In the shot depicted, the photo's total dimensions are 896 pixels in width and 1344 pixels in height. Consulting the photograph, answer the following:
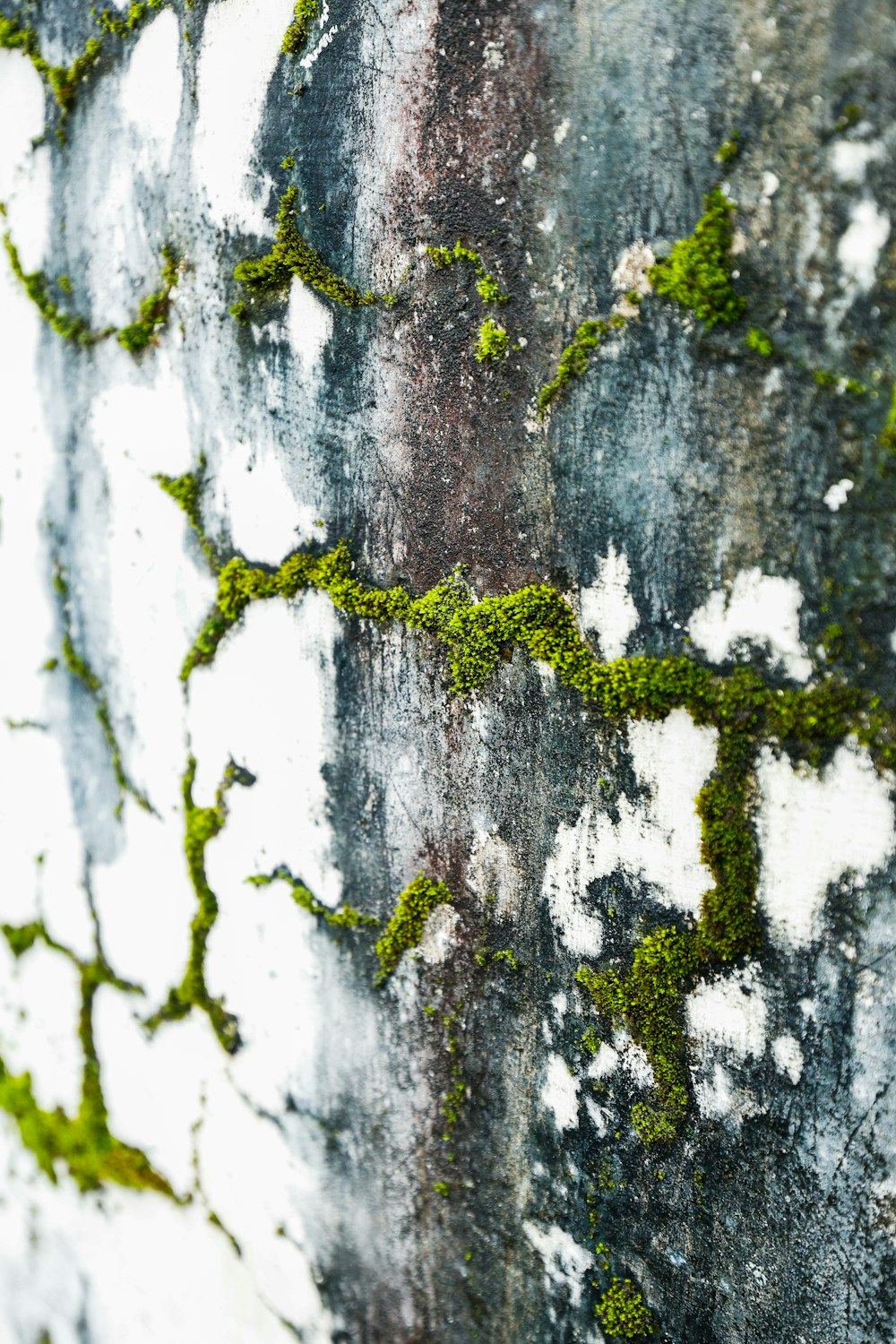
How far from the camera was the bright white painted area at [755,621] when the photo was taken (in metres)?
0.94

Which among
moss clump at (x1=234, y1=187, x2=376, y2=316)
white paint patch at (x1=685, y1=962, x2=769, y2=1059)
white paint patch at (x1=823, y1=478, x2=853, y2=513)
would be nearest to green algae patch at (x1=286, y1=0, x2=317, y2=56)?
moss clump at (x1=234, y1=187, x2=376, y2=316)

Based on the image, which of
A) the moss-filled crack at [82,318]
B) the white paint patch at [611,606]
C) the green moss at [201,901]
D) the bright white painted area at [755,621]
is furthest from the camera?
the green moss at [201,901]

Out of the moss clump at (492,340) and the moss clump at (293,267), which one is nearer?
the moss clump at (492,340)

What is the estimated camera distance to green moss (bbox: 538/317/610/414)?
1.01 meters

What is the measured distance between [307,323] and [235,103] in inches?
13.3

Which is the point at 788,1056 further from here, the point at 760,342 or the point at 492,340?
the point at 492,340

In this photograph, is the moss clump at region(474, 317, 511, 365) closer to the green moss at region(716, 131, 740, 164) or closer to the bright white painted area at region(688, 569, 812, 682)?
the green moss at region(716, 131, 740, 164)

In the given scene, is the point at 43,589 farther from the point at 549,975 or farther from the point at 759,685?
the point at 759,685

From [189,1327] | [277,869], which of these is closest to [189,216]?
[277,869]

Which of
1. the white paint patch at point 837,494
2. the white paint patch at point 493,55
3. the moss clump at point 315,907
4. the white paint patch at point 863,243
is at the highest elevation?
the white paint patch at point 493,55

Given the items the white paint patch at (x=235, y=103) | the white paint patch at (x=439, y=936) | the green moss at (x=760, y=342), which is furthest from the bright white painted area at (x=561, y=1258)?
the white paint patch at (x=235, y=103)

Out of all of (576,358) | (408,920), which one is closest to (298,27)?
(576,358)

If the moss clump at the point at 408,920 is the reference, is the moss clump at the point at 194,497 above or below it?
above

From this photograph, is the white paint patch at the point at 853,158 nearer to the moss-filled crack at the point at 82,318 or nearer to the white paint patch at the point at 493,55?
the white paint patch at the point at 493,55
